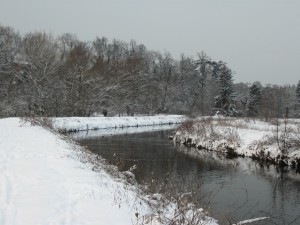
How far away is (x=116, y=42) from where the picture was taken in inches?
3406

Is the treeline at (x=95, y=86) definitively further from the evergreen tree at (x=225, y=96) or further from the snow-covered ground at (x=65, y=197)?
the snow-covered ground at (x=65, y=197)

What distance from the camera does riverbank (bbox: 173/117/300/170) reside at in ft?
55.5

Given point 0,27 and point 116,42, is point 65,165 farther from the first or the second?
point 116,42

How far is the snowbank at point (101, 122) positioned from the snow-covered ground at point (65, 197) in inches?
629

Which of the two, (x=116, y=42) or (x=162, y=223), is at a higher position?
(x=116, y=42)

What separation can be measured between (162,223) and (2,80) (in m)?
38.2

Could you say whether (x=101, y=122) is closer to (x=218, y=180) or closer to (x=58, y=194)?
(x=218, y=180)

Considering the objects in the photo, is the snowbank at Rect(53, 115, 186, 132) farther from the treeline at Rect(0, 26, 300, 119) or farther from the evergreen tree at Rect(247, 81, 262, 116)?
the evergreen tree at Rect(247, 81, 262, 116)

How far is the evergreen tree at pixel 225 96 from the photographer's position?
195 feet

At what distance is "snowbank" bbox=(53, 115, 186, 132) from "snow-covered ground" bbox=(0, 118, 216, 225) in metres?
16.0

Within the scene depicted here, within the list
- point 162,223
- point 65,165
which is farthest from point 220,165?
point 162,223

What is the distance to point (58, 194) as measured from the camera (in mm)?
6863

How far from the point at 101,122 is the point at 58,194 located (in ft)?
98.8

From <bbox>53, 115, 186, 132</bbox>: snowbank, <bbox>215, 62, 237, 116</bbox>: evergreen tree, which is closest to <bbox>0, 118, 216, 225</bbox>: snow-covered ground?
<bbox>53, 115, 186, 132</bbox>: snowbank
